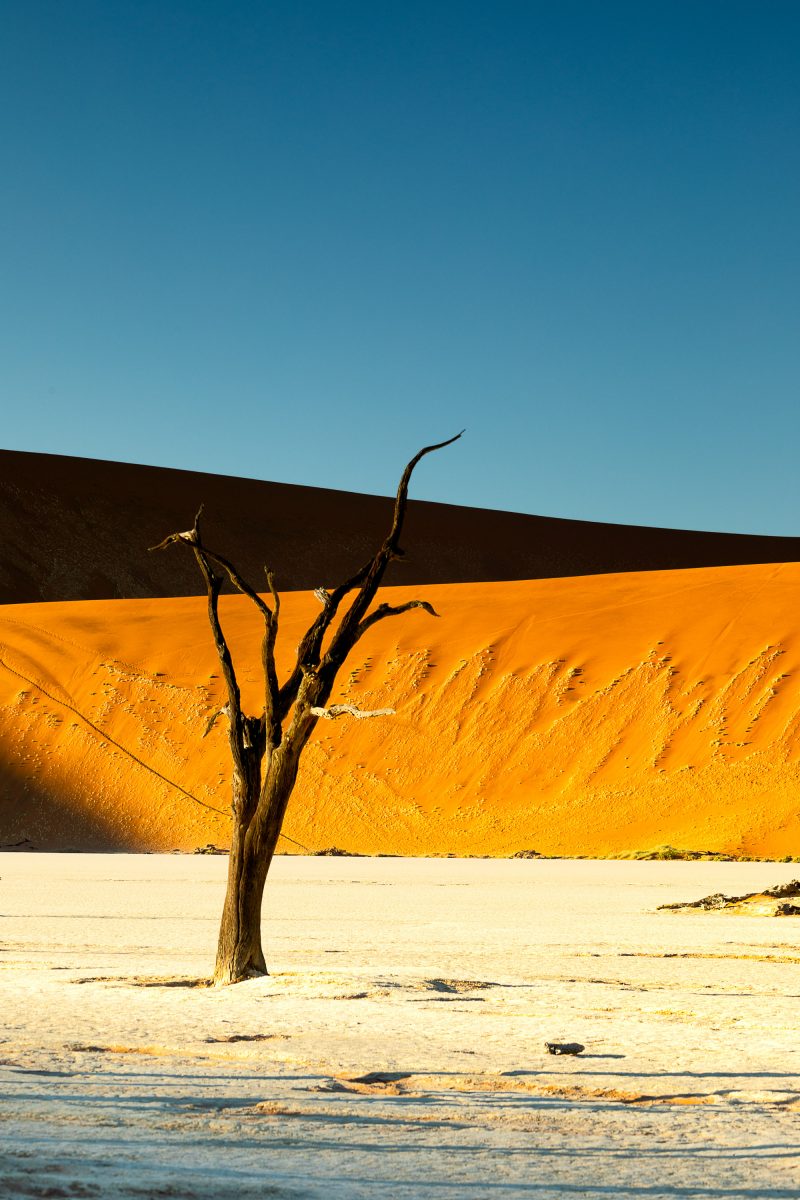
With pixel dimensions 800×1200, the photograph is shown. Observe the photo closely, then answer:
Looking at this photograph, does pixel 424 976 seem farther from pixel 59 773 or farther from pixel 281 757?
pixel 59 773

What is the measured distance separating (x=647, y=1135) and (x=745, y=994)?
5.19 m

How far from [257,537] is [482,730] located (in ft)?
203

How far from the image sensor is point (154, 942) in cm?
1529

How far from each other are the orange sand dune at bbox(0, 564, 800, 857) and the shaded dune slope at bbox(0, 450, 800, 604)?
3957 centimetres

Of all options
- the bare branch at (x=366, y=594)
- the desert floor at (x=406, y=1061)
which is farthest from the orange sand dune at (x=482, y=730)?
the bare branch at (x=366, y=594)

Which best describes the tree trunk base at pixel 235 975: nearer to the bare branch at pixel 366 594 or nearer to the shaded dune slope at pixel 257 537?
the bare branch at pixel 366 594

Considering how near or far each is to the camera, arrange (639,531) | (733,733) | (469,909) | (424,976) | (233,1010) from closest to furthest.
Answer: (233,1010)
(424,976)
(469,909)
(733,733)
(639,531)

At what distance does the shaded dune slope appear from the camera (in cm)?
9119

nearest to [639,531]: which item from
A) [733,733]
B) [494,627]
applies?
[494,627]

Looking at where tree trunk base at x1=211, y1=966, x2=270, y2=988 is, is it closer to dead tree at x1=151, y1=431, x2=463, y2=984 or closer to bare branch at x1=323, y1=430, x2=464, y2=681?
dead tree at x1=151, y1=431, x2=463, y2=984

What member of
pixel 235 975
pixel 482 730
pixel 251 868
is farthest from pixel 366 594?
pixel 482 730

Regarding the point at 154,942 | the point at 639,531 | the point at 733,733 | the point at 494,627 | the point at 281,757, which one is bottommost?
the point at 154,942

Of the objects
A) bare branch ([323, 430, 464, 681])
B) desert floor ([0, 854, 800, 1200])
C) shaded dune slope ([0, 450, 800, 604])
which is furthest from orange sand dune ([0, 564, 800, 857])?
shaded dune slope ([0, 450, 800, 604])

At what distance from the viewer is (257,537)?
333 ft
